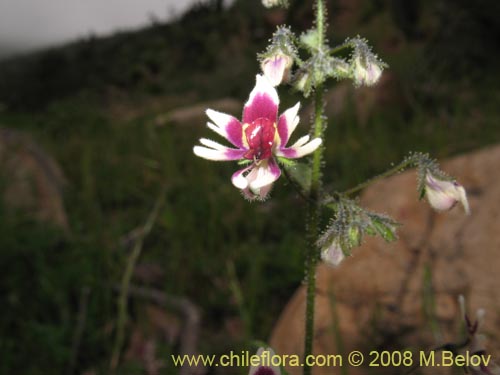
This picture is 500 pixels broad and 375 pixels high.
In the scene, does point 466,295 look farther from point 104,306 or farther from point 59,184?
point 59,184

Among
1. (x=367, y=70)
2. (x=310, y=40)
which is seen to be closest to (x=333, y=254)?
(x=367, y=70)

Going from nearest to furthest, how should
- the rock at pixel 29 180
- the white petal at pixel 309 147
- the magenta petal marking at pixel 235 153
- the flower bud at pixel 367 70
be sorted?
the white petal at pixel 309 147
the magenta petal marking at pixel 235 153
the flower bud at pixel 367 70
the rock at pixel 29 180

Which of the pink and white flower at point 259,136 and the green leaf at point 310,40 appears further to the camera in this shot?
the green leaf at point 310,40

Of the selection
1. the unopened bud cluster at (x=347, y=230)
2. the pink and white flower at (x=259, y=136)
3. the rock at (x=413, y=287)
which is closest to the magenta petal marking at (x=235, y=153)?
the pink and white flower at (x=259, y=136)

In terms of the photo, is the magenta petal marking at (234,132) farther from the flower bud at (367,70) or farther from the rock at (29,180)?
the rock at (29,180)

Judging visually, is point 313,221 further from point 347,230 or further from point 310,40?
point 310,40

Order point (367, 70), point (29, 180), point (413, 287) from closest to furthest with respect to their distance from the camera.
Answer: point (367, 70) → point (413, 287) → point (29, 180)

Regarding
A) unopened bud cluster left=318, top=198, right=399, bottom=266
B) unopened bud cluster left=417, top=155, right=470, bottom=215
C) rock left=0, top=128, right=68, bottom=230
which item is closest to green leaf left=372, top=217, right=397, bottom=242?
unopened bud cluster left=318, top=198, right=399, bottom=266
